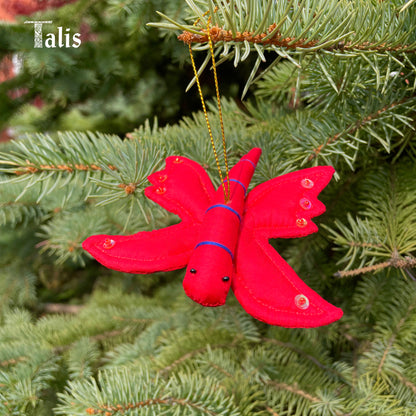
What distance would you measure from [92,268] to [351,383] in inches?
24.2

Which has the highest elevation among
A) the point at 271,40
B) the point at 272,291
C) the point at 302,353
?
the point at 271,40

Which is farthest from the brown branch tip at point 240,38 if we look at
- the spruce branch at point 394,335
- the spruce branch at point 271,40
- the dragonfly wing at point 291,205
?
the spruce branch at point 394,335

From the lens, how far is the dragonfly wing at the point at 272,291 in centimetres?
26

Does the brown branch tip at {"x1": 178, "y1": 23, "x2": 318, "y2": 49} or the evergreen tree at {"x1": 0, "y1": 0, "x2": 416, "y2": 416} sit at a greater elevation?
the brown branch tip at {"x1": 178, "y1": 23, "x2": 318, "y2": 49}

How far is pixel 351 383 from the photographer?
0.39 meters

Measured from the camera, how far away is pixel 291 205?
1.00ft

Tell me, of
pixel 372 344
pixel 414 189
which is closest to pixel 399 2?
pixel 414 189

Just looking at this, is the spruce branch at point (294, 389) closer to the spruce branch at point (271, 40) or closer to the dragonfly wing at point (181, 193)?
the dragonfly wing at point (181, 193)

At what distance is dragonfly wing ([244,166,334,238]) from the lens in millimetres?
300

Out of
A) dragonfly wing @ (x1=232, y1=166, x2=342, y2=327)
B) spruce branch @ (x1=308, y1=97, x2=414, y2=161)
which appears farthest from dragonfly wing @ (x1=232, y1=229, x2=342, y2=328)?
spruce branch @ (x1=308, y1=97, x2=414, y2=161)

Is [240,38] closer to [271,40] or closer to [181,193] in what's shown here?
[271,40]

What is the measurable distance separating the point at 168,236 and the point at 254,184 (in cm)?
12

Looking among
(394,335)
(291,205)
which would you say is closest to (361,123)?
(291,205)

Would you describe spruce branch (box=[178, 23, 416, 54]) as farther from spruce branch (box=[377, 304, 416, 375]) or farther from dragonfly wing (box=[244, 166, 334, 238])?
spruce branch (box=[377, 304, 416, 375])
